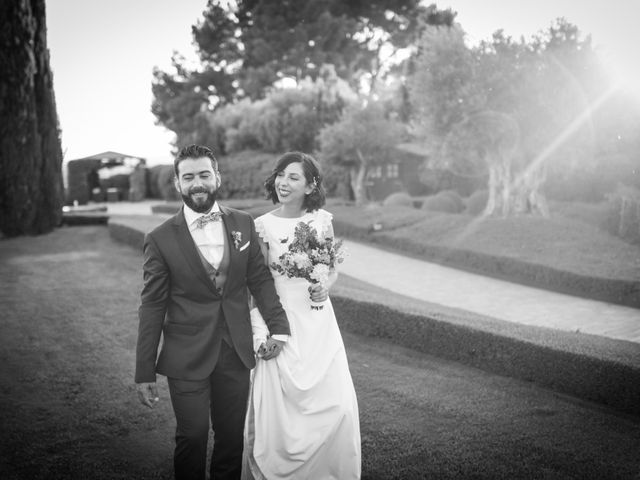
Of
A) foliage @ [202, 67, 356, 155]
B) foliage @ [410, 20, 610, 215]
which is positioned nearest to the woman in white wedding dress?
foliage @ [410, 20, 610, 215]

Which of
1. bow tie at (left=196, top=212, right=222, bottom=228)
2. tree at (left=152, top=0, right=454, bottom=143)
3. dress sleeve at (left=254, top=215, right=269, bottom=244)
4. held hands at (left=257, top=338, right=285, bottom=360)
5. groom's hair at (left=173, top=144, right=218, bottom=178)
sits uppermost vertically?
tree at (left=152, top=0, right=454, bottom=143)

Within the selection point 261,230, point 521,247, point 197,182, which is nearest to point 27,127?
point 261,230

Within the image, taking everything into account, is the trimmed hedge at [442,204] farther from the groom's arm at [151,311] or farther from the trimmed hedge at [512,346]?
the groom's arm at [151,311]

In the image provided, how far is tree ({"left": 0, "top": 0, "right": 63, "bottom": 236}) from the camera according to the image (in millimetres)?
4582

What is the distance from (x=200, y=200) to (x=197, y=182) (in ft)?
0.35

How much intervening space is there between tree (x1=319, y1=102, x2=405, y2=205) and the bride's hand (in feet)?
67.3

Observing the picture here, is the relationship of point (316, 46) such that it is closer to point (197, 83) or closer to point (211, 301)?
point (197, 83)

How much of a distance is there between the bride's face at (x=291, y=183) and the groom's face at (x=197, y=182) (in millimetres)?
777

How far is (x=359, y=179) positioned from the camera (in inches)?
971

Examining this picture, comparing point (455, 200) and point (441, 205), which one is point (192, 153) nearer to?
point (441, 205)

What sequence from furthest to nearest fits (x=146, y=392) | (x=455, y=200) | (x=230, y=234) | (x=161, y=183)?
1. (x=161, y=183)
2. (x=455, y=200)
3. (x=230, y=234)
4. (x=146, y=392)

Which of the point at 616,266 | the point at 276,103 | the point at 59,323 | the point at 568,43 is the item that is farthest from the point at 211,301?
the point at 276,103

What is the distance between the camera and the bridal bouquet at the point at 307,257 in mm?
3498

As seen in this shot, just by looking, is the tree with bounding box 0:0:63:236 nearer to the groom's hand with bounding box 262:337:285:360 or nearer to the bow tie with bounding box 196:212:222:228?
the bow tie with bounding box 196:212:222:228
